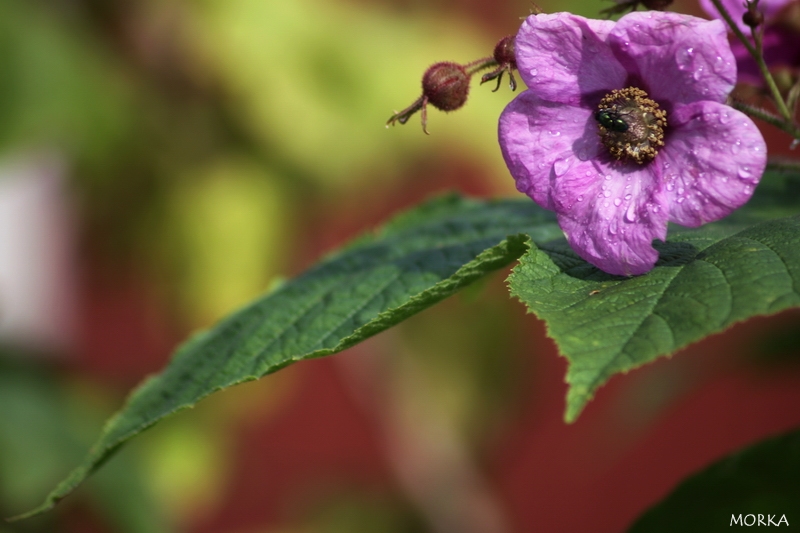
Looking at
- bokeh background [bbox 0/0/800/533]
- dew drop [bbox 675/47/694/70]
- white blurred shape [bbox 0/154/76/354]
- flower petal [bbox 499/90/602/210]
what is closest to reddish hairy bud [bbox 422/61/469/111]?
flower petal [bbox 499/90/602/210]

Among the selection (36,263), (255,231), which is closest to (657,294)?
(255,231)

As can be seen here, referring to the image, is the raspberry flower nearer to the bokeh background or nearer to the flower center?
the flower center

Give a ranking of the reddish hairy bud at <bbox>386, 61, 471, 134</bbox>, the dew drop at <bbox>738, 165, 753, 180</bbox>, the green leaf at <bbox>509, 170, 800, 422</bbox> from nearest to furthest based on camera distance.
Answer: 1. the green leaf at <bbox>509, 170, 800, 422</bbox>
2. the dew drop at <bbox>738, 165, 753, 180</bbox>
3. the reddish hairy bud at <bbox>386, 61, 471, 134</bbox>

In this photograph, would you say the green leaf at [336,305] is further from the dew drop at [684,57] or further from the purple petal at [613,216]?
the dew drop at [684,57]

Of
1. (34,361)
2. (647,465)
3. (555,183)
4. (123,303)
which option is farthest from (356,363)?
(555,183)

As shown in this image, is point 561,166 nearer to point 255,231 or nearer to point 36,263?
point 255,231

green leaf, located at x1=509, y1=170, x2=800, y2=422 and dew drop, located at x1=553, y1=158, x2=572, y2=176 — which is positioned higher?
dew drop, located at x1=553, y1=158, x2=572, y2=176
